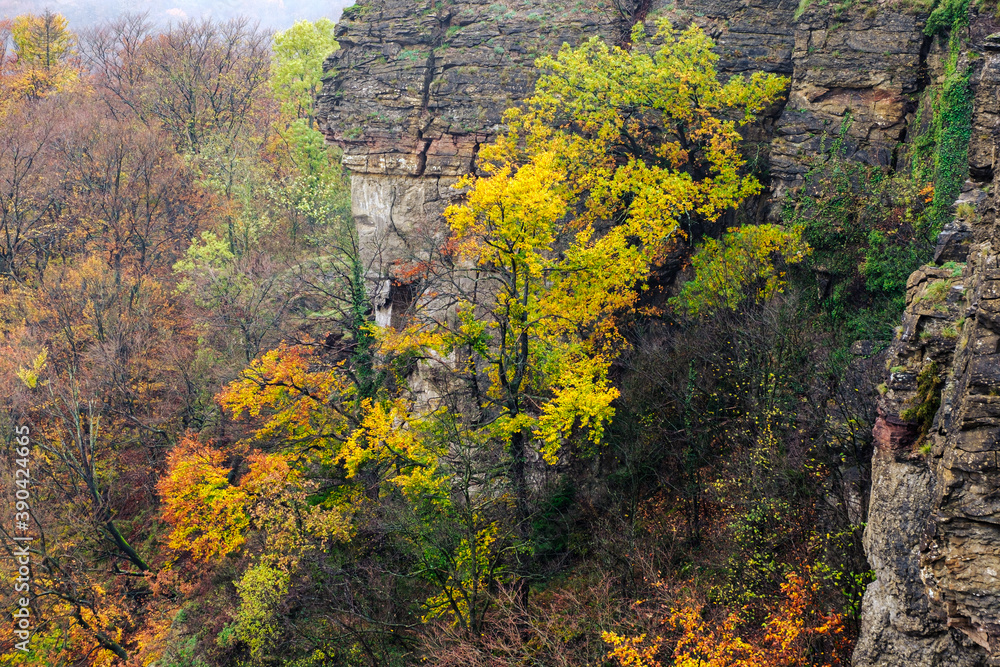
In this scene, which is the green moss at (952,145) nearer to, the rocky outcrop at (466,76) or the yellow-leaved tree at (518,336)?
the rocky outcrop at (466,76)

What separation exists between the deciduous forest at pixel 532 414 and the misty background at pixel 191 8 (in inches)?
2315

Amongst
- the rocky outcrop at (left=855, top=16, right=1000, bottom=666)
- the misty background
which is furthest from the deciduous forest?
the misty background

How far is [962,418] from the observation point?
782 centimetres

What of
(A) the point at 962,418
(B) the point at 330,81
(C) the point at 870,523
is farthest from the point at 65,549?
(A) the point at 962,418

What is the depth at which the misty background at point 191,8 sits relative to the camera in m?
78.1

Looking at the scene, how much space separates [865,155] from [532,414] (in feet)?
37.6

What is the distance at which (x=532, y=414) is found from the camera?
19.3m

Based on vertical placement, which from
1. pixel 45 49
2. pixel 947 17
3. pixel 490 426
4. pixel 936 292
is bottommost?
pixel 490 426

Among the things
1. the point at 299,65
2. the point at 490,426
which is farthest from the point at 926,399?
the point at 299,65

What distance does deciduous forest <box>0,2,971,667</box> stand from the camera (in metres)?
14.4

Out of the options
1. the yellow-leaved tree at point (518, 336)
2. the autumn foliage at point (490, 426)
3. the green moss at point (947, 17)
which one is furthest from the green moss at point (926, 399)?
the green moss at point (947, 17)

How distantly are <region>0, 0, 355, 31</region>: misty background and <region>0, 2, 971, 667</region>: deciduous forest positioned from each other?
5881 centimetres

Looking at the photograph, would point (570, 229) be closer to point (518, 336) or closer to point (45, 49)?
point (518, 336)

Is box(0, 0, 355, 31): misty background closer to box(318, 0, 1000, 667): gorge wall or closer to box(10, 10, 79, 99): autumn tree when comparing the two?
box(10, 10, 79, 99): autumn tree
